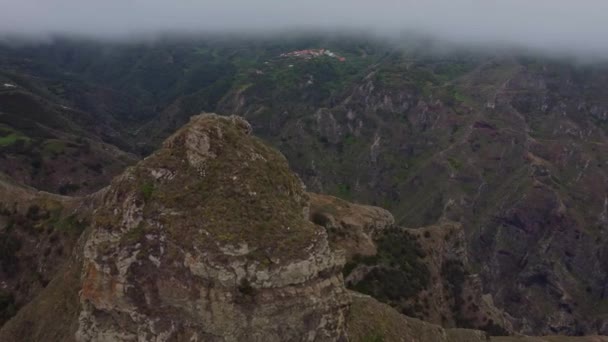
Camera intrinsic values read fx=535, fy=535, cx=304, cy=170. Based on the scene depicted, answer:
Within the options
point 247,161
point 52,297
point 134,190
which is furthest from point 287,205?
point 52,297

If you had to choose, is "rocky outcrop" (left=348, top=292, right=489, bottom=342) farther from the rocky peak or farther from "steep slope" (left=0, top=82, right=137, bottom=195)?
"steep slope" (left=0, top=82, right=137, bottom=195)

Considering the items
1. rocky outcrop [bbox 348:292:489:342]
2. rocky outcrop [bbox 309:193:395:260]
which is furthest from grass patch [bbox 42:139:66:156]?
rocky outcrop [bbox 348:292:489:342]

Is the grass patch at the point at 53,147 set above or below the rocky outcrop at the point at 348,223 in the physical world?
below

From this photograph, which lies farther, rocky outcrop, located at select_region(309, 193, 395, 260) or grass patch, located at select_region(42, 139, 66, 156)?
grass patch, located at select_region(42, 139, 66, 156)

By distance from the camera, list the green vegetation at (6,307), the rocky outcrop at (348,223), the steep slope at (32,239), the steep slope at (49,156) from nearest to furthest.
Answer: the green vegetation at (6,307) < the steep slope at (32,239) < the rocky outcrop at (348,223) < the steep slope at (49,156)

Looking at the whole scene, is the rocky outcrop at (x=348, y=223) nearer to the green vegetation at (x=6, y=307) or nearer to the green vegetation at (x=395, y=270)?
the green vegetation at (x=395, y=270)

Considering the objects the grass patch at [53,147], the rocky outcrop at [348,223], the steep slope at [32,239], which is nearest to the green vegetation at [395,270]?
the rocky outcrop at [348,223]

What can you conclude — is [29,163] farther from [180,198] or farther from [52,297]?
[180,198]

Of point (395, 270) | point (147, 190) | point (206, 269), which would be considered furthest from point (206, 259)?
point (395, 270)
